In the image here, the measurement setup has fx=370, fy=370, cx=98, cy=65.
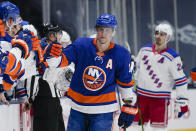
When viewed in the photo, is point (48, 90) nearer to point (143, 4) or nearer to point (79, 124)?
point (79, 124)

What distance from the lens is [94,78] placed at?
2.37 meters

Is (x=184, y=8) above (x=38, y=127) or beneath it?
above

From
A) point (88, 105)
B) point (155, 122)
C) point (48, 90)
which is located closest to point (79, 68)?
point (88, 105)

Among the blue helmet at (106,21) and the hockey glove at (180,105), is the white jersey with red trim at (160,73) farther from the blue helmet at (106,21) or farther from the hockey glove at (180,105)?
the blue helmet at (106,21)

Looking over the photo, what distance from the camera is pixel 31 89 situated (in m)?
2.72

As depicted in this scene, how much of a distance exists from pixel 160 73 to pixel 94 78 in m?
1.57

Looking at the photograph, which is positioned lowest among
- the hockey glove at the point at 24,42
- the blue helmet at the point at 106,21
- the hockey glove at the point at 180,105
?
the hockey glove at the point at 180,105

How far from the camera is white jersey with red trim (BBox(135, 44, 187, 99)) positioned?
3727mm

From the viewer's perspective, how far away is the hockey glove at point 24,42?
69.9 inches

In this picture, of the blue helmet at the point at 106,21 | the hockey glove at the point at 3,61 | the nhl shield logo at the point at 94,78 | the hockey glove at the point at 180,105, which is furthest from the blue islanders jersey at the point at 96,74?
the hockey glove at the point at 180,105

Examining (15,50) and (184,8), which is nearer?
(15,50)

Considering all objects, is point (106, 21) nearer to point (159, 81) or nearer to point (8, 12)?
point (8, 12)

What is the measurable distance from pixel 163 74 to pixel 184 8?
4310 mm

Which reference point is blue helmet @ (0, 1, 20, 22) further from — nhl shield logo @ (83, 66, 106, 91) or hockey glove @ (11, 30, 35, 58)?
nhl shield logo @ (83, 66, 106, 91)
